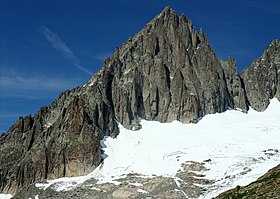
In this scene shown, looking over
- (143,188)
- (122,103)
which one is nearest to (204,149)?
(143,188)

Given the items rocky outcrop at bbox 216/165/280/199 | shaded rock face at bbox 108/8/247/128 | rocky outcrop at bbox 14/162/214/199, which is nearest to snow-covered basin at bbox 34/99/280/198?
rocky outcrop at bbox 14/162/214/199

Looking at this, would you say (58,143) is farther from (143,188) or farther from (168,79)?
(168,79)

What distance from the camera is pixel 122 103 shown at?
175875 mm

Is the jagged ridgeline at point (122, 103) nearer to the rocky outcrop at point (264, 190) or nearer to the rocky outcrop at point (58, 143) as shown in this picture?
the rocky outcrop at point (58, 143)

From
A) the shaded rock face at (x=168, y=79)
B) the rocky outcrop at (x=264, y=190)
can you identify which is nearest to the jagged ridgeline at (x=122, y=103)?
the shaded rock face at (x=168, y=79)

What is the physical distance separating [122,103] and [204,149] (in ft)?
146

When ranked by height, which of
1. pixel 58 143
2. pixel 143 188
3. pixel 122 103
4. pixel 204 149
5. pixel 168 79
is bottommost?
pixel 143 188

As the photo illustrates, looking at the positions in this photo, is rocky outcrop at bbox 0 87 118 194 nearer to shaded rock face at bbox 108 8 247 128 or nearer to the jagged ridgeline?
the jagged ridgeline

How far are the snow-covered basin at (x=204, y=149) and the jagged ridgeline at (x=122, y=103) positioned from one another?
521 centimetres

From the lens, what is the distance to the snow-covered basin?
121 meters

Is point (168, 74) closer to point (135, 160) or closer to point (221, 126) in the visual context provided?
point (221, 126)

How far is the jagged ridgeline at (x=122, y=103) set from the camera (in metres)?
150

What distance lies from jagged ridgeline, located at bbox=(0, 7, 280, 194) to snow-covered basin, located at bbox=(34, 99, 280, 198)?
5.21 meters

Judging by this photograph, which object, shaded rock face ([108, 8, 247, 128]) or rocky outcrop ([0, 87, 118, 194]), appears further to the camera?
shaded rock face ([108, 8, 247, 128])
